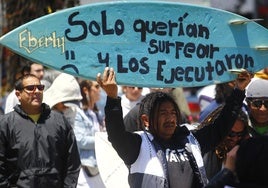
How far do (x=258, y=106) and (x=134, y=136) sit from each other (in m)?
1.70

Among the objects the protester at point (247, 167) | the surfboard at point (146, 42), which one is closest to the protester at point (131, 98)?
the surfboard at point (146, 42)

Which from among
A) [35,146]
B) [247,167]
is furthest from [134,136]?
[247,167]

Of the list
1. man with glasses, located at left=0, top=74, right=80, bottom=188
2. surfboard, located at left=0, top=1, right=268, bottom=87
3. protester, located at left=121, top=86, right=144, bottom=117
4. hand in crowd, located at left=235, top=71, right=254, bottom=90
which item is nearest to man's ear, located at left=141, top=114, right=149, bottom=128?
surfboard, located at left=0, top=1, right=268, bottom=87

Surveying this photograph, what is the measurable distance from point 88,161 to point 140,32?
104 inches

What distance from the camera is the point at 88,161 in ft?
30.0

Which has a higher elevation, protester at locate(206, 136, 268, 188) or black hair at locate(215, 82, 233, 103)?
black hair at locate(215, 82, 233, 103)

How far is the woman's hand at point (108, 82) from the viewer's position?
6.30m

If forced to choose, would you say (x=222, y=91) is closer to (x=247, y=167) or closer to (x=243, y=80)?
(x=243, y=80)

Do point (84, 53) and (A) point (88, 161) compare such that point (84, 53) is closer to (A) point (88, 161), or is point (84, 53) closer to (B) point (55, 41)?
(B) point (55, 41)

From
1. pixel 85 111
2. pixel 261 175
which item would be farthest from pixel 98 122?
pixel 261 175

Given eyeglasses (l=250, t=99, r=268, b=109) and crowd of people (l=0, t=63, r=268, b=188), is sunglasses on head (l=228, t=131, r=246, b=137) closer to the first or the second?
crowd of people (l=0, t=63, r=268, b=188)

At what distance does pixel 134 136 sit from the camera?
20.9 ft

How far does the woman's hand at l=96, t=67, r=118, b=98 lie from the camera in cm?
630

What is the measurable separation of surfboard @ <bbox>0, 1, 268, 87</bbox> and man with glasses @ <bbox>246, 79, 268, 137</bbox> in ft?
2.09
